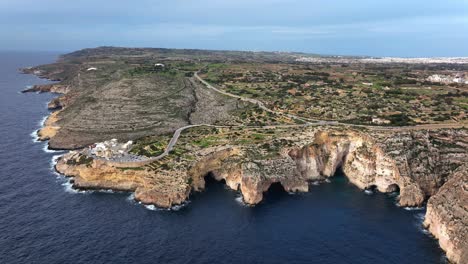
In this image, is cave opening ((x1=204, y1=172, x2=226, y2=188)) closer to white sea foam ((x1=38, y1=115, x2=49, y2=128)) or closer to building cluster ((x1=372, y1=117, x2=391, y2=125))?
building cluster ((x1=372, y1=117, x2=391, y2=125))

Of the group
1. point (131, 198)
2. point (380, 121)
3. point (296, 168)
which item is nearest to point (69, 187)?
point (131, 198)

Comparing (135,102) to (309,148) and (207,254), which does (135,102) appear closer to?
(309,148)

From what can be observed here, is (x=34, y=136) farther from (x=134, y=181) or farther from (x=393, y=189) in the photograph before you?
(x=393, y=189)

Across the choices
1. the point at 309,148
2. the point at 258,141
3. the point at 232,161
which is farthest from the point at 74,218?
the point at 309,148

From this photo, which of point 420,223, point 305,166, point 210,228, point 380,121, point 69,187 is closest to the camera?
point 210,228

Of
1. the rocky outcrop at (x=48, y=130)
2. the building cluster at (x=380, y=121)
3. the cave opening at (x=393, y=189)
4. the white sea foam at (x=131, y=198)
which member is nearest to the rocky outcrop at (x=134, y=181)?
the white sea foam at (x=131, y=198)

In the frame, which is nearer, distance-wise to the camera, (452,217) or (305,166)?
(452,217)

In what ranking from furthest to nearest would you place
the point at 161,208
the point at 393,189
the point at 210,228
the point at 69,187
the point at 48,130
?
the point at 48,130 < the point at 393,189 < the point at 69,187 < the point at 161,208 < the point at 210,228

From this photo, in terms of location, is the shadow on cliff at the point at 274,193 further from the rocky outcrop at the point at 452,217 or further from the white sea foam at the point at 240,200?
the rocky outcrop at the point at 452,217
